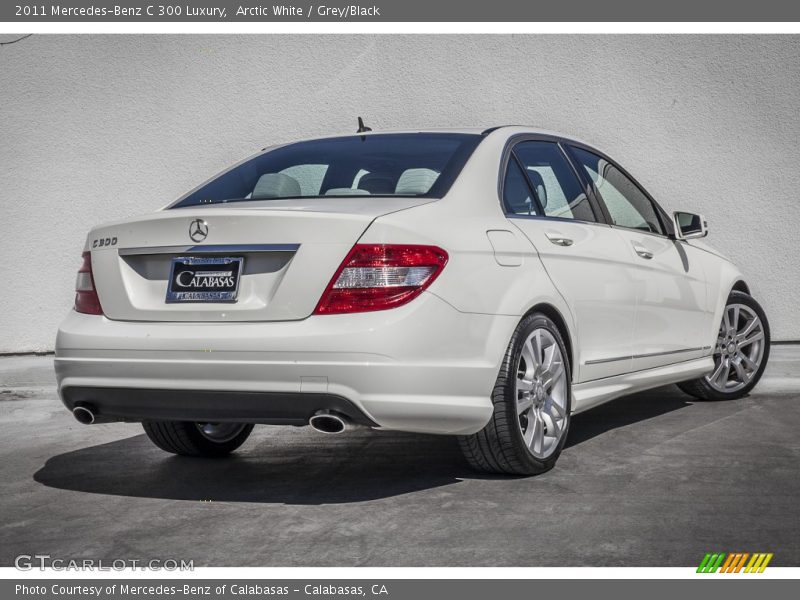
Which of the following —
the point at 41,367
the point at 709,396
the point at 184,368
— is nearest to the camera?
the point at 184,368

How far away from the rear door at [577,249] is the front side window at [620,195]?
0.33 meters

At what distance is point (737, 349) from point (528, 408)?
294 cm

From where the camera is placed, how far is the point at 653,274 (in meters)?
5.50

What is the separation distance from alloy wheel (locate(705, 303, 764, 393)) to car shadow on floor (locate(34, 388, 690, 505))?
3.35 ft

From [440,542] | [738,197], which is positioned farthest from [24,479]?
[738,197]

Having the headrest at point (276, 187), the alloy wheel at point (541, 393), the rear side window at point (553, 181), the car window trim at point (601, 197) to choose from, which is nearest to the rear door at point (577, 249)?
the rear side window at point (553, 181)

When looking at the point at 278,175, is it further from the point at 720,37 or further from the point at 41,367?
the point at 720,37

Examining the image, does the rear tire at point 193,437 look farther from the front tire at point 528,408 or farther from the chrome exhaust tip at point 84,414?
the front tire at point 528,408

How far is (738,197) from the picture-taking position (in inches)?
384

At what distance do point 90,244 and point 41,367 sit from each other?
548 cm

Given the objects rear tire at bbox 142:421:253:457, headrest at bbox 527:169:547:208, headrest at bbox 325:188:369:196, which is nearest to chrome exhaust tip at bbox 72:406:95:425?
rear tire at bbox 142:421:253:457

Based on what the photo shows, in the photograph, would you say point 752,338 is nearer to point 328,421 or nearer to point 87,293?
point 328,421

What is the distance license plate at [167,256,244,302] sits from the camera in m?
3.75

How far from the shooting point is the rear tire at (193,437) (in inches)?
197
